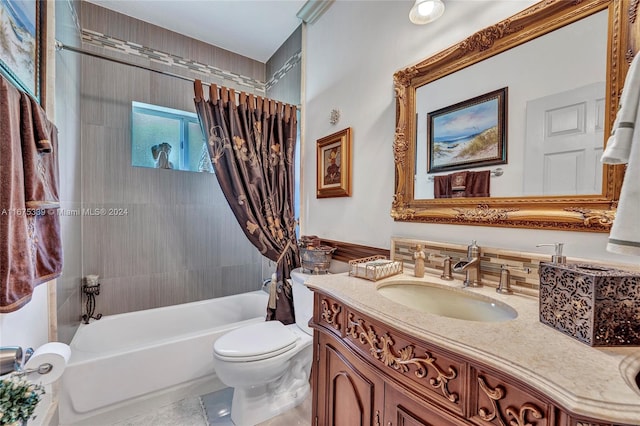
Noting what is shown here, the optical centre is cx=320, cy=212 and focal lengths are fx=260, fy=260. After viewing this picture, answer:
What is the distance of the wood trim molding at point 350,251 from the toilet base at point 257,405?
3.10 ft

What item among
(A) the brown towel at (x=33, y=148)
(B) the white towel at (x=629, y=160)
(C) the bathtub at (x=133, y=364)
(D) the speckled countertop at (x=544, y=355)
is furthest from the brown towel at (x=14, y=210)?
(B) the white towel at (x=629, y=160)

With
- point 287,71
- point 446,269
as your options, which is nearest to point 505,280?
point 446,269

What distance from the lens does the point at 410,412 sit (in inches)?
27.3

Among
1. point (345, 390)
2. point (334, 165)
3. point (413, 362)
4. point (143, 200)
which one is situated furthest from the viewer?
point (143, 200)

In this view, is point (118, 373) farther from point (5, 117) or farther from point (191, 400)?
point (5, 117)

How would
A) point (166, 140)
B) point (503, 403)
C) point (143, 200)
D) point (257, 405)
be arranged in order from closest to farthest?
point (503, 403), point (257, 405), point (143, 200), point (166, 140)

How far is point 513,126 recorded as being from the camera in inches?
37.5

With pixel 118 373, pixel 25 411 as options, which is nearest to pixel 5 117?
pixel 25 411

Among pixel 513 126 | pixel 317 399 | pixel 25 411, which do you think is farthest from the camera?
pixel 317 399

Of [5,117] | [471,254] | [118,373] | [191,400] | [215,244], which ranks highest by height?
[5,117]

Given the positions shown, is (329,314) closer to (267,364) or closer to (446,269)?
(446,269)

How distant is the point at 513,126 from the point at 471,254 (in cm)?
50

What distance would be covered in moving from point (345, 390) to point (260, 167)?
1.55m

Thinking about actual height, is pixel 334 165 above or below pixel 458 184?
above
